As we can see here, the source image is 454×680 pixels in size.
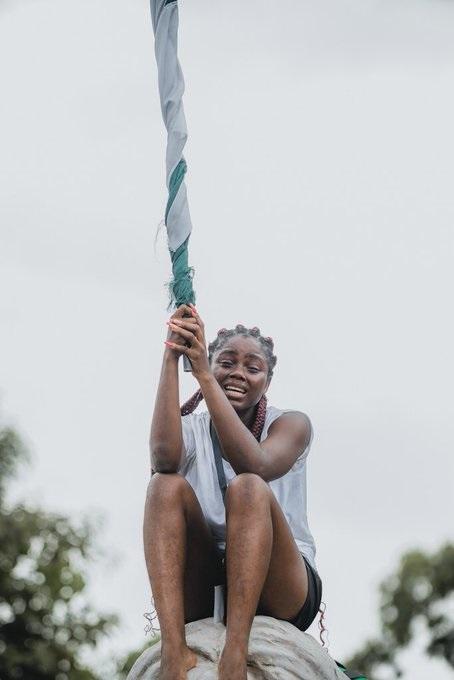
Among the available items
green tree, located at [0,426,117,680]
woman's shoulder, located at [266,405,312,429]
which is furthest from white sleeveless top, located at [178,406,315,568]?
green tree, located at [0,426,117,680]

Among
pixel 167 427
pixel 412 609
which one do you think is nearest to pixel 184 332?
pixel 167 427

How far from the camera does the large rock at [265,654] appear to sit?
18.6 feet

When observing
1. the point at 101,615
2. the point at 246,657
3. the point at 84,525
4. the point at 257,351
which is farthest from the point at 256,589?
the point at 84,525

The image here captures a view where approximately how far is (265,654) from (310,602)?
0.55 metres

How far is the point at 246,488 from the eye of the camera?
5688mm

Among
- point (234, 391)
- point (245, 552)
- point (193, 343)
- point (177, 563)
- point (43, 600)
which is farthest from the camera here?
point (43, 600)

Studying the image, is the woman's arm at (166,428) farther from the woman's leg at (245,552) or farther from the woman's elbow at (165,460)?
the woman's leg at (245,552)

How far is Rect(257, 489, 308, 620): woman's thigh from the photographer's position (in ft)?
19.4

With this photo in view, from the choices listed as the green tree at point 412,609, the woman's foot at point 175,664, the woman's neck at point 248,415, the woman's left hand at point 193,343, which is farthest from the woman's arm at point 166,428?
the green tree at point 412,609

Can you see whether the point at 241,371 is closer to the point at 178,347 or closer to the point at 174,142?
the point at 178,347

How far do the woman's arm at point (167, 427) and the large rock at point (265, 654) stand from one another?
67cm

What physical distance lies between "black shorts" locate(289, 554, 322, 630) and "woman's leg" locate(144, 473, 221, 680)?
0.38 meters

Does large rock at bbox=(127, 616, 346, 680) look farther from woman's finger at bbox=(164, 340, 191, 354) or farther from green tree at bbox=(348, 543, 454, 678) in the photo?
green tree at bbox=(348, 543, 454, 678)

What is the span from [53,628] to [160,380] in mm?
12424
